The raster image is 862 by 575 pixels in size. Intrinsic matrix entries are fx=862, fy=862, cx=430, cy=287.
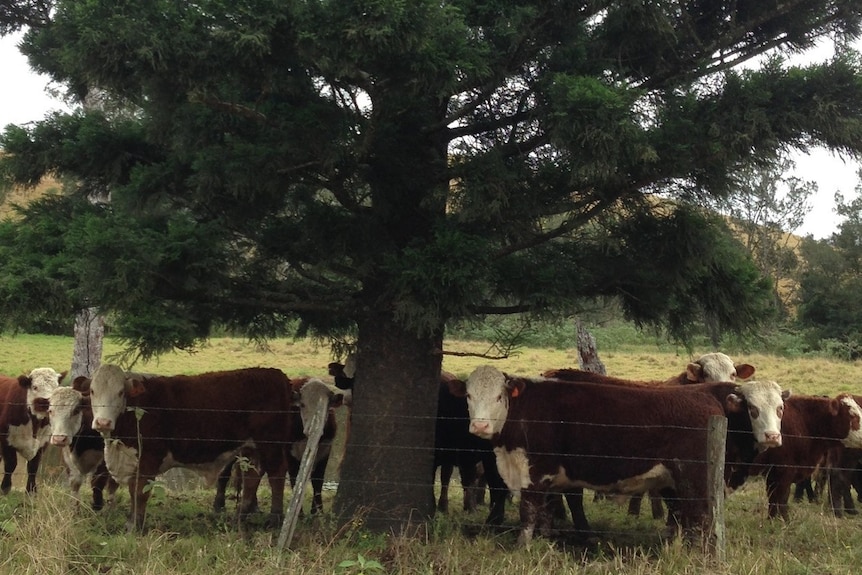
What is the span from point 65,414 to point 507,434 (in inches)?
189

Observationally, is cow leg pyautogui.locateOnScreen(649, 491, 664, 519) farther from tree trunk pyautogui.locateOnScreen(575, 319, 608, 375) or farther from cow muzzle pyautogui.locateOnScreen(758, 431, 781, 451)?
tree trunk pyautogui.locateOnScreen(575, 319, 608, 375)

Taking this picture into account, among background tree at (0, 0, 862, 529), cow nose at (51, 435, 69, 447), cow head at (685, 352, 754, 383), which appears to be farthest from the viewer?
cow head at (685, 352, 754, 383)

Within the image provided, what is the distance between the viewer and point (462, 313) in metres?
7.44

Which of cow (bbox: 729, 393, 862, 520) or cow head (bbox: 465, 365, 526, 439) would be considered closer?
cow head (bbox: 465, 365, 526, 439)

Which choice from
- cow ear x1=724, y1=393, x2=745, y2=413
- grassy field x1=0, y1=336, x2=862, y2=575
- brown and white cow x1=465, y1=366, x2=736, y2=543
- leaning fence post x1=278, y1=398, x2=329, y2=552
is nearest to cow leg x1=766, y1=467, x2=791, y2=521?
grassy field x1=0, y1=336, x2=862, y2=575

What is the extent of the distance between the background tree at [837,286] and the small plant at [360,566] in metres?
39.0

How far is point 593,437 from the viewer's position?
8422 mm

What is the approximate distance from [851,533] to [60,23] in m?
8.76

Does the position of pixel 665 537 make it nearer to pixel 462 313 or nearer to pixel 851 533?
pixel 851 533

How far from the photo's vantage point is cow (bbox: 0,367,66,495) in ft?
36.4

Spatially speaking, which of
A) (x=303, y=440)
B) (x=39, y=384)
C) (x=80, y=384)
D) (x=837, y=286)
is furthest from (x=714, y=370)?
(x=837, y=286)

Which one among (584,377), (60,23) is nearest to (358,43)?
(60,23)

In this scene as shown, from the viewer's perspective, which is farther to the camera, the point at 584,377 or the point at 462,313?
the point at 584,377

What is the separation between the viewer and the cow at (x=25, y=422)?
11094 millimetres
